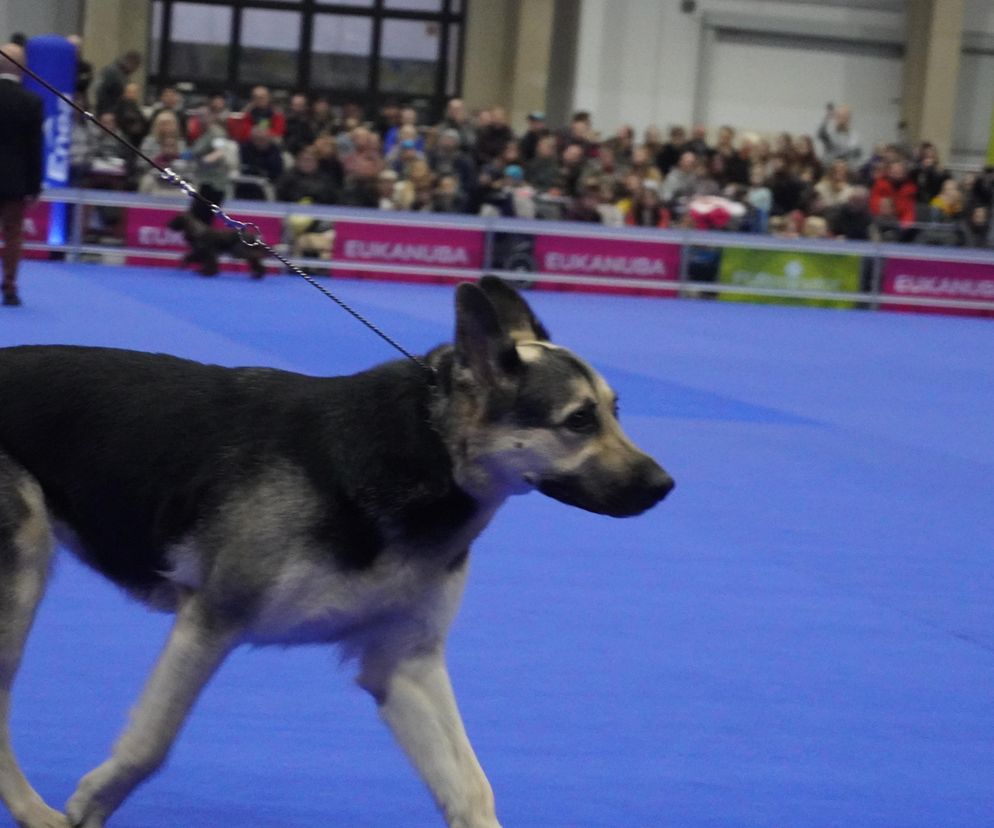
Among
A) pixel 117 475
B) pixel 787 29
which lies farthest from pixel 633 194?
pixel 117 475

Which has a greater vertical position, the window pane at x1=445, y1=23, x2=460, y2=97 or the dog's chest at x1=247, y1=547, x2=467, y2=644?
the window pane at x1=445, y1=23, x2=460, y2=97

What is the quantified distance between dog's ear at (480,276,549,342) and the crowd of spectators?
16.3m

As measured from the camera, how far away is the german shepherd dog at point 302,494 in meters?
4.00

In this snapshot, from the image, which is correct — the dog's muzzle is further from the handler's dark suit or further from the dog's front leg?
the handler's dark suit

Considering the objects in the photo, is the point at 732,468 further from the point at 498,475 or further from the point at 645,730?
the point at 498,475

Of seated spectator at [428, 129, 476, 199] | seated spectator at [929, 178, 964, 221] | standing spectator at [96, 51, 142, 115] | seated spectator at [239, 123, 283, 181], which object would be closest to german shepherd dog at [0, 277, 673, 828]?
seated spectator at [239, 123, 283, 181]

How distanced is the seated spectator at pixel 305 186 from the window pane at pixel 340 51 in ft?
46.7

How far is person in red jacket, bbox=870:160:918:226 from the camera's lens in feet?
85.3

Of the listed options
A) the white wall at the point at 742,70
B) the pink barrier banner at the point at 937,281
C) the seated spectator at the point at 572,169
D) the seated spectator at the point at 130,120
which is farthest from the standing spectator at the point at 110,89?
the white wall at the point at 742,70

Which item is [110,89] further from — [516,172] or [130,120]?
[516,172]

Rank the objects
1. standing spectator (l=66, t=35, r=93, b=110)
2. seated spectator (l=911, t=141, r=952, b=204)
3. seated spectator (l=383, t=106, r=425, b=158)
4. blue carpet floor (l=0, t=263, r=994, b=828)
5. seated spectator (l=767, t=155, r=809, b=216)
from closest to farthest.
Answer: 1. blue carpet floor (l=0, t=263, r=994, b=828)
2. standing spectator (l=66, t=35, r=93, b=110)
3. seated spectator (l=383, t=106, r=425, b=158)
4. seated spectator (l=767, t=155, r=809, b=216)
5. seated spectator (l=911, t=141, r=952, b=204)

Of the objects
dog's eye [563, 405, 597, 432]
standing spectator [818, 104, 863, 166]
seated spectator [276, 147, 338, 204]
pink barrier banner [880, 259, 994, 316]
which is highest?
standing spectator [818, 104, 863, 166]

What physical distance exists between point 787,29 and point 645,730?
31.3 m

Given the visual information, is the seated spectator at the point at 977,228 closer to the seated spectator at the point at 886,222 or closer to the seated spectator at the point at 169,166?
the seated spectator at the point at 886,222
